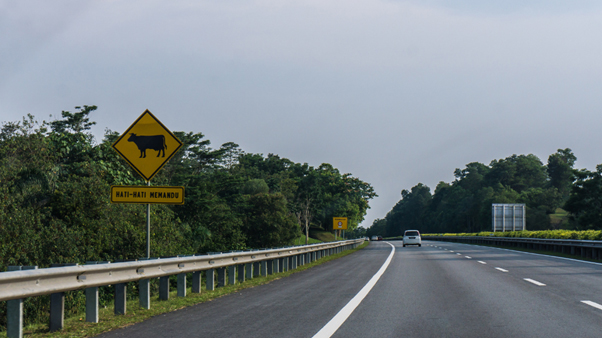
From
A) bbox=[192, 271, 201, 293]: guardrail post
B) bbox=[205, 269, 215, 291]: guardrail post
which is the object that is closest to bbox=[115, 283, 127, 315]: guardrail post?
bbox=[192, 271, 201, 293]: guardrail post

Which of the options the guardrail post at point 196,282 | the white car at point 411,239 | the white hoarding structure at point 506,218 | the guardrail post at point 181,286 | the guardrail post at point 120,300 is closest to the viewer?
the guardrail post at point 120,300

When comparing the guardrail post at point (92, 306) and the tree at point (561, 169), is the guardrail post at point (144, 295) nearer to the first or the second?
the guardrail post at point (92, 306)

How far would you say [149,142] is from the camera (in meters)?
12.5

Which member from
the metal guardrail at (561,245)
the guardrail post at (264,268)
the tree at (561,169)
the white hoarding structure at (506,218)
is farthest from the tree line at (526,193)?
the guardrail post at (264,268)

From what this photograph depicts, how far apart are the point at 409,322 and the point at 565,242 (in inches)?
1050

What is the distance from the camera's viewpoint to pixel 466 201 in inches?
6550

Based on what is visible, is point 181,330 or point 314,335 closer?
point 314,335

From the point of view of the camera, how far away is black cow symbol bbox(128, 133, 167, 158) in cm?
1223

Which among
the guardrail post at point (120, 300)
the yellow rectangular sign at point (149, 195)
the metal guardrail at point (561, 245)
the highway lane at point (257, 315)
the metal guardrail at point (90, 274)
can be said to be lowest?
the metal guardrail at point (561, 245)

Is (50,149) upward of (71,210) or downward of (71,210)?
upward

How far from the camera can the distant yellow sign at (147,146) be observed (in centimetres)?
1223

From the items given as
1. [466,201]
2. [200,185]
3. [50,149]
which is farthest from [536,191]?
[50,149]

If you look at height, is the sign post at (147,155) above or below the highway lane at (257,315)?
above

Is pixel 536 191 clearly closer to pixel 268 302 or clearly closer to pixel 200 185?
pixel 200 185
